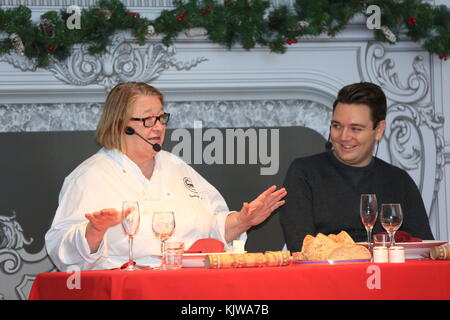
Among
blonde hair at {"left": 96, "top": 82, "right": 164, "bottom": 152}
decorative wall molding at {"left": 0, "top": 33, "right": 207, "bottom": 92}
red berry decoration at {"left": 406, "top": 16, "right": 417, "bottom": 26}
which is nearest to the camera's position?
blonde hair at {"left": 96, "top": 82, "right": 164, "bottom": 152}

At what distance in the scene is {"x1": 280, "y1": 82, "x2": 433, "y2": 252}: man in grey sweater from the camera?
9.25ft

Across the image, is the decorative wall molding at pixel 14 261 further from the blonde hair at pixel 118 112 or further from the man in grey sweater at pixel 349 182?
the man in grey sweater at pixel 349 182

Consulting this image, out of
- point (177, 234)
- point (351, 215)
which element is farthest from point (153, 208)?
point (351, 215)

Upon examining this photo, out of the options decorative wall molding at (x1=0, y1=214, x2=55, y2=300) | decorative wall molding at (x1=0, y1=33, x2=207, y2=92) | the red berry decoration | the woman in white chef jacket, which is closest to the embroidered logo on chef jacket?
the woman in white chef jacket

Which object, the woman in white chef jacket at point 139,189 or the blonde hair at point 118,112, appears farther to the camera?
the blonde hair at point 118,112

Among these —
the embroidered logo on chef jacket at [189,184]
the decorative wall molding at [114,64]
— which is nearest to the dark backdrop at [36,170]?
the decorative wall molding at [114,64]

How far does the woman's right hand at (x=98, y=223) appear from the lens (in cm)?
188

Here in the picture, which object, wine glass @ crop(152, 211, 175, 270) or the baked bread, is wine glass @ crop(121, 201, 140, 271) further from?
the baked bread

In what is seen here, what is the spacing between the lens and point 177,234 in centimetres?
276

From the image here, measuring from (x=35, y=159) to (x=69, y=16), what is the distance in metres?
0.72

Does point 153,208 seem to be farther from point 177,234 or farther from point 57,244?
point 57,244

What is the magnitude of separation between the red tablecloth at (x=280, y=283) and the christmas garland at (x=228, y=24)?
1.80 metres

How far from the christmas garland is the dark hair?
0.68 metres

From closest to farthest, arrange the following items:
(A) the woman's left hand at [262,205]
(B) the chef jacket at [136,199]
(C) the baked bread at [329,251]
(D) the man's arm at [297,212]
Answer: (C) the baked bread at [329,251], (A) the woman's left hand at [262,205], (B) the chef jacket at [136,199], (D) the man's arm at [297,212]
